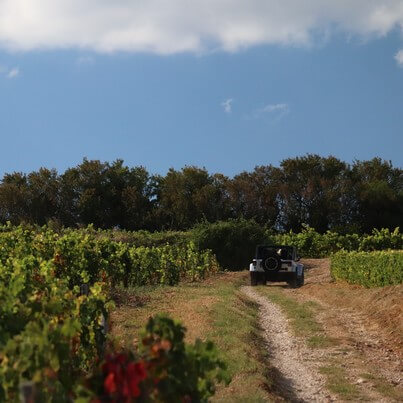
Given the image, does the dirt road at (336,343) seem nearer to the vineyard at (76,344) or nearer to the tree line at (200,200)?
Result: the vineyard at (76,344)

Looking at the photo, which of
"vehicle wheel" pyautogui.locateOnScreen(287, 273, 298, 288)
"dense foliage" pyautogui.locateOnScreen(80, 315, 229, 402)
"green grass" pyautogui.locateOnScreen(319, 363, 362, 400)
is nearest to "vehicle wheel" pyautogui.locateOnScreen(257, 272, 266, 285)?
"vehicle wheel" pyautogui.locateOnScreen(287, 273, 298, 288)

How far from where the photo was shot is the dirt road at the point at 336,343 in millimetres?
10008

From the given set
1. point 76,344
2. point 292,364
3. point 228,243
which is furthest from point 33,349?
point 228,243

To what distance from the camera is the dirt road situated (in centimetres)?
1001

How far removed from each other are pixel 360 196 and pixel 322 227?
4389 millimetres

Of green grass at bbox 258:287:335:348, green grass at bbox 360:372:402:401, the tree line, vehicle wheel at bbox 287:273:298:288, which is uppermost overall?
the tree line

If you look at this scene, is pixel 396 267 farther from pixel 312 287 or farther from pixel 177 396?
pixel 177 396

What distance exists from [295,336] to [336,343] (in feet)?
4.29

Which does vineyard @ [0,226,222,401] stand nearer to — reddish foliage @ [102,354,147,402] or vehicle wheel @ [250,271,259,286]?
reddish foliage @ [102,354,147,402]

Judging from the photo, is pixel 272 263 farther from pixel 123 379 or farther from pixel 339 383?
pixel 123 379

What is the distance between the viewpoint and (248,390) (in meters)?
9.02

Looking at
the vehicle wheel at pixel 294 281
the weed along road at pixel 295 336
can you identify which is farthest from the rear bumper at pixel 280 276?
the weed along road at pixel 295 336

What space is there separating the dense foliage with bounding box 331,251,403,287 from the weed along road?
5.24 ft

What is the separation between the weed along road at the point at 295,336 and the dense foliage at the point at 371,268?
5.24 ft
